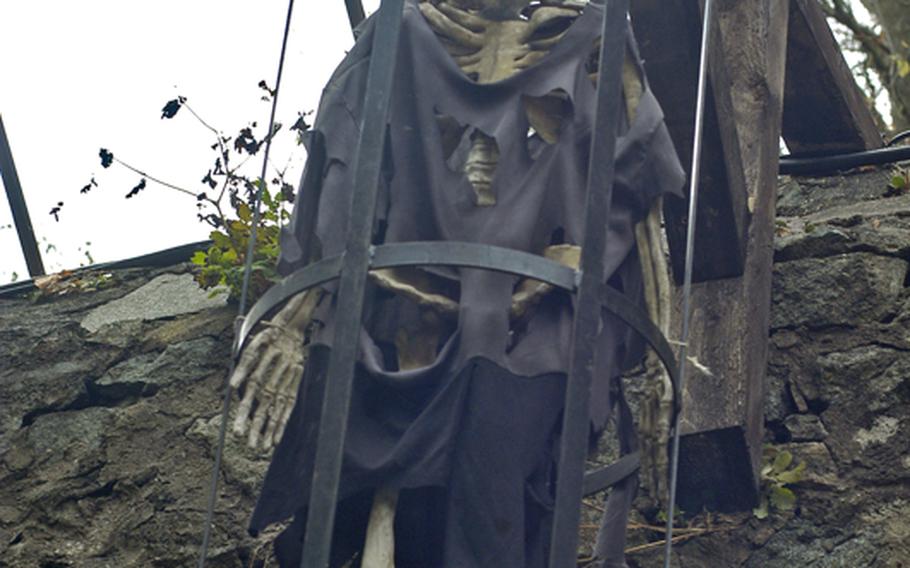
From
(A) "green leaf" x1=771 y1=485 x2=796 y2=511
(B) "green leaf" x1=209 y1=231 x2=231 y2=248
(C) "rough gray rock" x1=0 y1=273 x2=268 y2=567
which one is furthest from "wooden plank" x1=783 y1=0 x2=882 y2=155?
(C) "rough gray rock" x1=0 y1=273 x2=268 y2=567

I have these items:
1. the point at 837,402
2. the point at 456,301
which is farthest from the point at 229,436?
the point at 837,402

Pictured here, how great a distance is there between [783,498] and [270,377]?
1.59m

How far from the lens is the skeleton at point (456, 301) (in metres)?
3.61

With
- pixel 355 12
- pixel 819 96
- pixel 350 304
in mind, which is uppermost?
pixel 355 12

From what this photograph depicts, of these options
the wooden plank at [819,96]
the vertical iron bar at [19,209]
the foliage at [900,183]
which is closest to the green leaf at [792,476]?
the foliage at [900,183]

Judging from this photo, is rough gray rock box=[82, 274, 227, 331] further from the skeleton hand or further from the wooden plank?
the wooden plank

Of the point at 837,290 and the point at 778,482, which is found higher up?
the point at 837,290

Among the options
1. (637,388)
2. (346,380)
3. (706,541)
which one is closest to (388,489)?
(346,380)

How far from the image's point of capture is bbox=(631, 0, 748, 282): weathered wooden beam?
468cm

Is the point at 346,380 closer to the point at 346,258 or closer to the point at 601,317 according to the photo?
the point at 346,258

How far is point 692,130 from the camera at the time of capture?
4723 millimetres

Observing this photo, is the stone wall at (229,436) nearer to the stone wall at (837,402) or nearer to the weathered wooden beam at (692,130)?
the stone wall at (837,402)

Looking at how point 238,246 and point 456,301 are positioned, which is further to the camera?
point 238,246

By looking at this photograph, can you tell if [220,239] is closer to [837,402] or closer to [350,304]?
[837,402]
